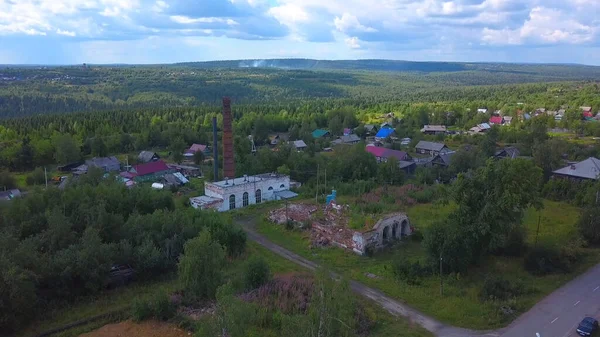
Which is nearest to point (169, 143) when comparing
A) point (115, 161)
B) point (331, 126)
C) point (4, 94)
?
point (115, 161)

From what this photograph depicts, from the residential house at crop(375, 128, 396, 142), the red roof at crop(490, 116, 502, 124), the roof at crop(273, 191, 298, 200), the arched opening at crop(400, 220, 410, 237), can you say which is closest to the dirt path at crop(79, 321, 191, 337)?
the arched opening at crop(400, 220, 410, 237)

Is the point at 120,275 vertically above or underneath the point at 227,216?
underneath

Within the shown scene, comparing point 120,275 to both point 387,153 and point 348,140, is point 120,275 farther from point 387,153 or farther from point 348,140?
point 348,140

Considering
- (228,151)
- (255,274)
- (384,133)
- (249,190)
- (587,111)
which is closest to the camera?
(255,274)

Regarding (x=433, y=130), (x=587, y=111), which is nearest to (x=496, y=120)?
(x=433, y=130)

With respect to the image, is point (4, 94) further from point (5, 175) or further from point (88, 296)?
point (88, 296)

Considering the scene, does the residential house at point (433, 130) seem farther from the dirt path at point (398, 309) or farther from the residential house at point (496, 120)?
the dirt path at point (398, 309)
